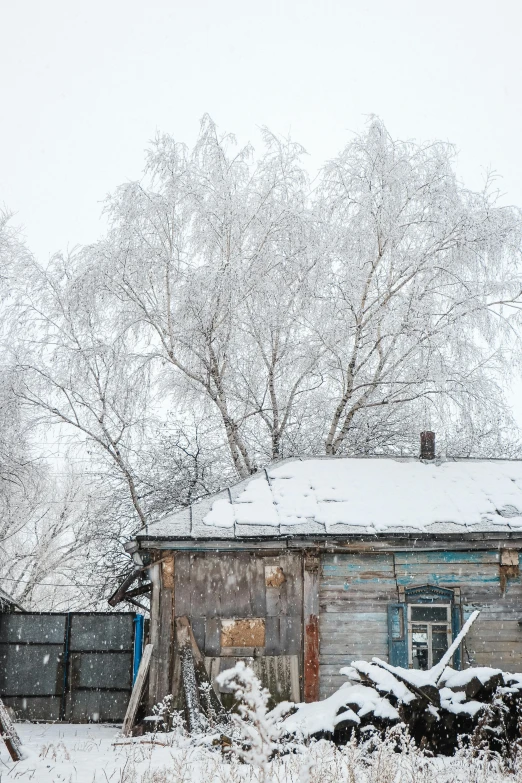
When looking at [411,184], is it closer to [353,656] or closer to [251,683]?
[353,656]

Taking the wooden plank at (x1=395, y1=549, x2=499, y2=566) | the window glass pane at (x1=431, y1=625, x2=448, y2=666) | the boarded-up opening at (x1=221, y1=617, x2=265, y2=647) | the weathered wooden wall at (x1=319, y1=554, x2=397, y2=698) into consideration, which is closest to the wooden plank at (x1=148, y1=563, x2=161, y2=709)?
the boarded-up opening at (x1=221, y1=617, x2=265, y2=647)

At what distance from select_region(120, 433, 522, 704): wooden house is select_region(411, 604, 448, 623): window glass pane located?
0.01m

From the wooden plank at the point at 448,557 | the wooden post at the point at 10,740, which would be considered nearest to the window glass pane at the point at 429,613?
the wooden plank at the point at 448,557

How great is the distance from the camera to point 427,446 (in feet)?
43.4

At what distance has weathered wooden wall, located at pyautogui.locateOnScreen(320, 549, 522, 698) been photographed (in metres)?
10.3

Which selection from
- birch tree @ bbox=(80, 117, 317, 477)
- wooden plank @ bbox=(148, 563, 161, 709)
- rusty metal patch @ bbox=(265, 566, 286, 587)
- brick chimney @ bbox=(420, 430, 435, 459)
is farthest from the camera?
birch tree @ bbox=(80, 117, 317, 477)

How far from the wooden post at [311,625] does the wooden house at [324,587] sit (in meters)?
0.01

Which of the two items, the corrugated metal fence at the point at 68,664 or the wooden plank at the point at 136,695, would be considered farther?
the corrugated metal fence at the point at 68,664

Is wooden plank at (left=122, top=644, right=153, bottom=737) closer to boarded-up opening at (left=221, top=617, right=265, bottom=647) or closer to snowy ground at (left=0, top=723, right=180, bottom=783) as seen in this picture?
snowy ground at (left=0, top=723, right=180, bottom=783)

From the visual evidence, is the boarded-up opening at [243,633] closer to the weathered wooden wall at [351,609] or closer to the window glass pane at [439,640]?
the weathered wooden wall at [351,609]

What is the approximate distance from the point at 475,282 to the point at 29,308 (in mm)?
9758

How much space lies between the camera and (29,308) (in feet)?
50.3

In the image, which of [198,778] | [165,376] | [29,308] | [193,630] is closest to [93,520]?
[165,376]

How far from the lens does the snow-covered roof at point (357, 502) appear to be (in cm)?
1037
